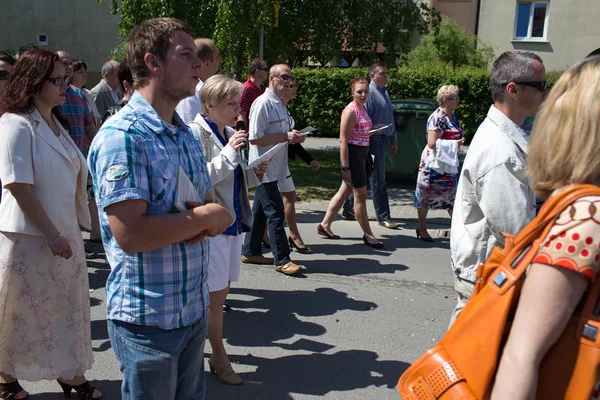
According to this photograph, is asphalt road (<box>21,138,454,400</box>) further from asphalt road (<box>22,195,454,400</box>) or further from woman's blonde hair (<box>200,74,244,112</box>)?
woman's blonde hair (<box>200,74,244,112</box>)

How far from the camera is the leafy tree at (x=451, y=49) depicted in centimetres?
2270

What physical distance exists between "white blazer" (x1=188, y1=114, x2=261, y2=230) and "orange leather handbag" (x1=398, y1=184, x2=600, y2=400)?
2.02m

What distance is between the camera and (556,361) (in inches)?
57.9

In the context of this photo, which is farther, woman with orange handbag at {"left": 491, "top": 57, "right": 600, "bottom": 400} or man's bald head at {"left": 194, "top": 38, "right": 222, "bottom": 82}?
man's bald head at {"left": 194, "top": 38, "right": 222, "bottom": 82}

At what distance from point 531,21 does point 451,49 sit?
4594 millimetres

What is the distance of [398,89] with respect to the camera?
18.8m

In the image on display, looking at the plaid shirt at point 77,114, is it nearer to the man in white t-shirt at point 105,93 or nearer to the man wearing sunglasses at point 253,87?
the man in white t-shirt at point 105,93

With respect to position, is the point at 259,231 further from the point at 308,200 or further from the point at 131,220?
the point at 131,220

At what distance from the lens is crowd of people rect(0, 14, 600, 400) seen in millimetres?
1541

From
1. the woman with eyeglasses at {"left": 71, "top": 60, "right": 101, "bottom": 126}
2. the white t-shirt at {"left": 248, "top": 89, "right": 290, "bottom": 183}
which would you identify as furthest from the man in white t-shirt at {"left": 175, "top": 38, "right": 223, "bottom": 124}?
the woman with eyeglasses at {"left": 71, "top": 60, "right": 101, "bottom": 126}

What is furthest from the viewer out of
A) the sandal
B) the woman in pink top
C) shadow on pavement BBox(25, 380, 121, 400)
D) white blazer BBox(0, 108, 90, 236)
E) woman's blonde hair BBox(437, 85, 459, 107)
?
the sandal

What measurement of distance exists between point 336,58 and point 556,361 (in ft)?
35.2

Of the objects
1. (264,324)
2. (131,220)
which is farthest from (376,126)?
(131,220)

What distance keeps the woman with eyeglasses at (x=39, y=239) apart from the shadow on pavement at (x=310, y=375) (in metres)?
0.97
